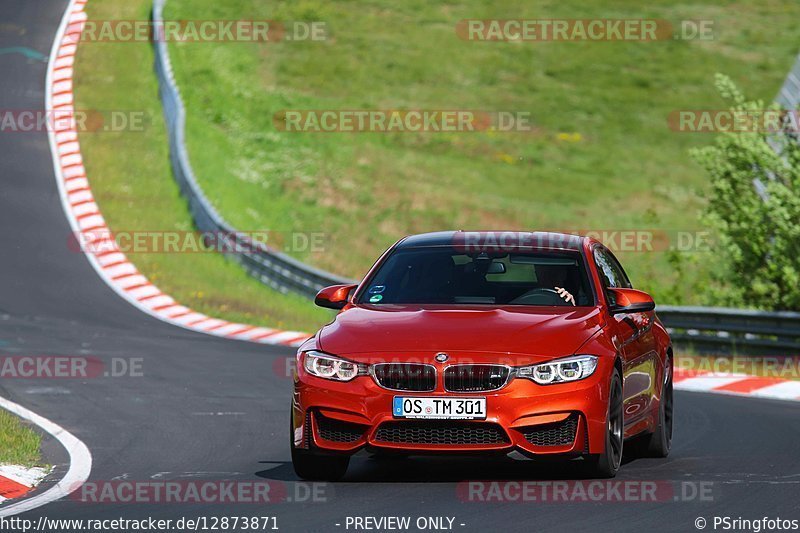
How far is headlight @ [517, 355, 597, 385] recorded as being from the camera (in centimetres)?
874

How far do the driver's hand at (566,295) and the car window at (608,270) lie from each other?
1.47 feet

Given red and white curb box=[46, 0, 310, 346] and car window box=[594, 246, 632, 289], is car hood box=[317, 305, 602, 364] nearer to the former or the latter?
car window box=[594, 246, 632, 289]

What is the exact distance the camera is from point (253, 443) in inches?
452

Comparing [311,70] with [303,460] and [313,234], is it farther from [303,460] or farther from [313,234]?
[303,460]

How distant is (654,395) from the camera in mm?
10641

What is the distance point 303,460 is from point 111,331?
512 inches

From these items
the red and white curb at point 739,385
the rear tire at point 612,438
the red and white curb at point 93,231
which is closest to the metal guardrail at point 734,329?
the red and white curb at point 739,385

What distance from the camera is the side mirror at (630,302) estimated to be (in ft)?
31.8

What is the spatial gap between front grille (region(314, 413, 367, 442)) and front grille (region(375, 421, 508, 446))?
0.14 m

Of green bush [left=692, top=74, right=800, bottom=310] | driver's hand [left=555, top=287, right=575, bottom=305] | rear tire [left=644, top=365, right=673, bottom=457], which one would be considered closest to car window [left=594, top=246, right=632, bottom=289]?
driver's hand [left=555, top=287, right=575, bottom=305]

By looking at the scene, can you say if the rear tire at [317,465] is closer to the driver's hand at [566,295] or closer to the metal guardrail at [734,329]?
the driver's hand at [566,295]

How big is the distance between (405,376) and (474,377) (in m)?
0.40

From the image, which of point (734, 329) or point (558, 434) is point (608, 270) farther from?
point (734, 329)

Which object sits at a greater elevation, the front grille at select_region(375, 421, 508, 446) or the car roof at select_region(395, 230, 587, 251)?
the car roof at select_region(395, 230, 587, 251)
